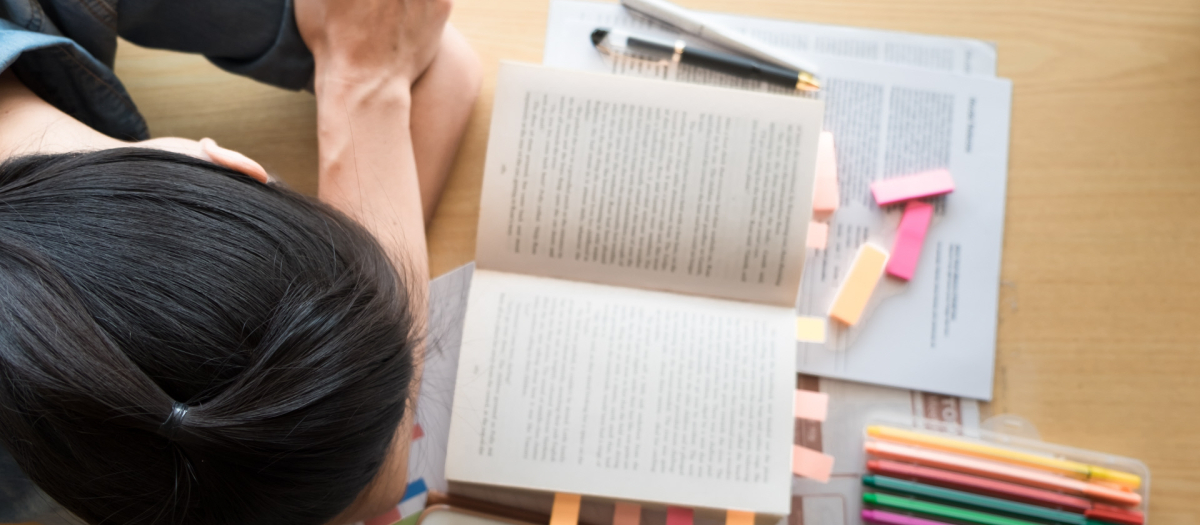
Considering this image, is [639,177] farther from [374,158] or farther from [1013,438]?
[1013,438]

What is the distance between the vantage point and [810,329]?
22.0 inches

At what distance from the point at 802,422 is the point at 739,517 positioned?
0.30ft

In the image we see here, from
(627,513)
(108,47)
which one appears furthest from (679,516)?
(108,47)

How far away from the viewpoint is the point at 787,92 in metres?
0.60

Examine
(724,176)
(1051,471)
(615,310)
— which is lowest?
(1051,471)

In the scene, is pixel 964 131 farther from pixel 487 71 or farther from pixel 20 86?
pixel 20 86

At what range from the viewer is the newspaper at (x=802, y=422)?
0.55 meters

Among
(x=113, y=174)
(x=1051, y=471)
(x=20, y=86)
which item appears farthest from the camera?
(x=1051, y=471)

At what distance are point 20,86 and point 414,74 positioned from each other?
0.25 m

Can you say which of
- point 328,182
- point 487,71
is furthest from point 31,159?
point 487,71

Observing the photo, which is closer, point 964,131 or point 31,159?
point 31,159

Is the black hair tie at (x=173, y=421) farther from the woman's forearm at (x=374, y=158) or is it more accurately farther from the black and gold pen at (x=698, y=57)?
the black and gold pen at (x=698, y=57)

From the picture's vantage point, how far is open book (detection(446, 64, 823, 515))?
0.53 meters

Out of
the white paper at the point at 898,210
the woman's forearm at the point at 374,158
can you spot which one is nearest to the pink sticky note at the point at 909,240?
the white paper at the point at 898,210
